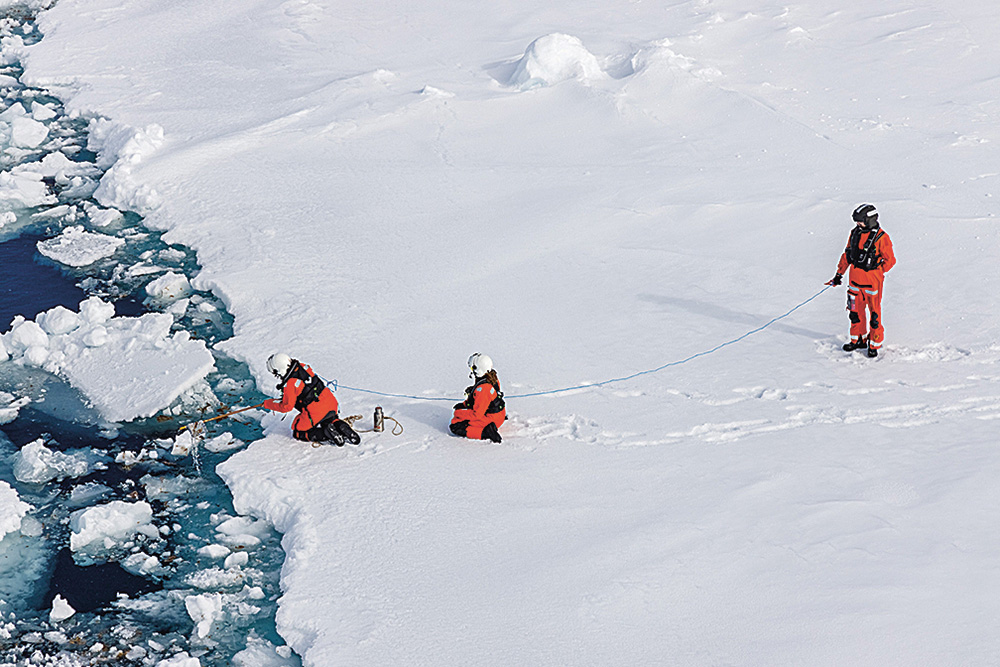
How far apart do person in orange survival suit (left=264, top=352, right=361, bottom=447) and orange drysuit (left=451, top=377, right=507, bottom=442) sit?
81 cm

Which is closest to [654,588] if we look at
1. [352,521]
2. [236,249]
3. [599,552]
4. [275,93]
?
[599,552]

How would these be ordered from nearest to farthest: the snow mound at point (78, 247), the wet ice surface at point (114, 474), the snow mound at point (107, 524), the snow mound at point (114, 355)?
the wet ice surface at point (114, 474) < the snow mound at point (107, 524) < the snow mound at point (114, 355) < the snow mound at point (78, 247)

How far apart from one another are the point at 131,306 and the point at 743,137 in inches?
271

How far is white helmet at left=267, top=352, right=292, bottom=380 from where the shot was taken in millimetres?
7051

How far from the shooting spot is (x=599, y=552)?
19.5ft

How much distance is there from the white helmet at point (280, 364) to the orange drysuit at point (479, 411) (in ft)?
4.27

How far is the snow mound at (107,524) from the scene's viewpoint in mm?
6660

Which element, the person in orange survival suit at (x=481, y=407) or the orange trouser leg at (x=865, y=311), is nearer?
the person in orange survival suit at (x=481, y=407)

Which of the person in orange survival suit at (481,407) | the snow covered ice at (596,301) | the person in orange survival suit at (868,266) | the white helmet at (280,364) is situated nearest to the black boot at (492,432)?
the person in orange survival suit at (481,407)

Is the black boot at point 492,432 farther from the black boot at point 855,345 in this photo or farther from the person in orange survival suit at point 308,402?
the black boot at point 855,345

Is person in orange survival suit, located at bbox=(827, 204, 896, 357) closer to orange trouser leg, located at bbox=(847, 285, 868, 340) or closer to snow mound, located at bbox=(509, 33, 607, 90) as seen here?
orange trouser leg, located at bbox=(847, 285, 868, 340)

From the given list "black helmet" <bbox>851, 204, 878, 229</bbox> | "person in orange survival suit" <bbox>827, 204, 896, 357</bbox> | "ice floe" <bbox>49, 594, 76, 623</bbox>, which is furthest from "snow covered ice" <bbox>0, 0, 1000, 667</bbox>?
"black helmet" <bbox>851, 204, 878, 229</bbox>

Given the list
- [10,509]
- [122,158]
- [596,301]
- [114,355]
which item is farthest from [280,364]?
[122,158]

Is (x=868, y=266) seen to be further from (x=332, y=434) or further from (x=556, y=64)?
(x=556, y=64)
